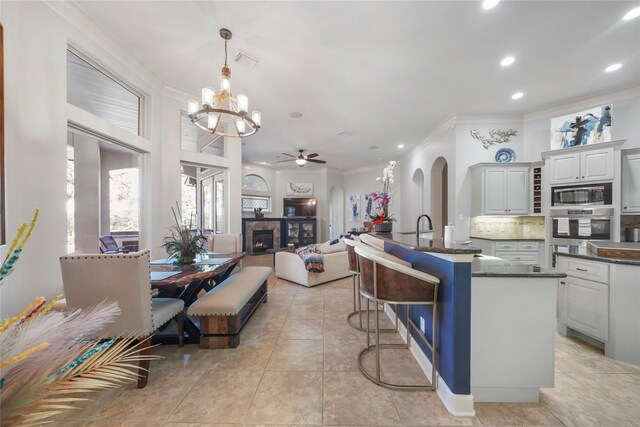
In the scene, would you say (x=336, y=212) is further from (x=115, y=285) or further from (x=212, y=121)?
(x=115, y=285)

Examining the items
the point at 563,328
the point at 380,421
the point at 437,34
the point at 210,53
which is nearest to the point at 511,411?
the point at 380,421

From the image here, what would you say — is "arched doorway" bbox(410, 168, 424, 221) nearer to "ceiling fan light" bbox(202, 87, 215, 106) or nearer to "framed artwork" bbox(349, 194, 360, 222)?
"framed artwork" bbox(349, 194, 360, 222)

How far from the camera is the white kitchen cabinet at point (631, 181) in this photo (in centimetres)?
312

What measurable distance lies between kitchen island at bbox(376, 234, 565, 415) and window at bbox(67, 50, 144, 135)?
3.83m

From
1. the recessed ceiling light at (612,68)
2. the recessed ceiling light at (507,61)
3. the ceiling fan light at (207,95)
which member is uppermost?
the recessed ceiling light at (507,61)

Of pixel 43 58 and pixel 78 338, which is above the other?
pixel 43 58

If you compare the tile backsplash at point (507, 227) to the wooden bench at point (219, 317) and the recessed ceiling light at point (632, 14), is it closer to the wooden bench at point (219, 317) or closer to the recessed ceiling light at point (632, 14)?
Answer: the recessed ceiling light at point (632, 14)

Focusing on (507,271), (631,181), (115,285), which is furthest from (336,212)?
(115,285)

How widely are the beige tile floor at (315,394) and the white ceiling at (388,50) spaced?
10.4ft

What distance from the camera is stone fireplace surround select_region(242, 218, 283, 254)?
290 inches

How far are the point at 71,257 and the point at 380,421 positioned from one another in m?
2.28

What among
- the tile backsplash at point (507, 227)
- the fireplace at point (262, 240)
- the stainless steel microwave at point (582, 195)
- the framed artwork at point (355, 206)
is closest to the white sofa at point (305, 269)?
the tile backsplash at point (507, 227)

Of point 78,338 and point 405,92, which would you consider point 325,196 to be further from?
point 78,338

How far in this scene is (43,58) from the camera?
206 cm
